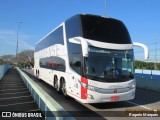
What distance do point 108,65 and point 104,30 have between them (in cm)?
164

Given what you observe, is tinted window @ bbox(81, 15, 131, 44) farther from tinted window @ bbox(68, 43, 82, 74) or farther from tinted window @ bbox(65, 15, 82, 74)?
tinted window @ bbox(68, 43, 82, 74)

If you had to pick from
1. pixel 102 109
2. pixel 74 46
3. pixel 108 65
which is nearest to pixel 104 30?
pixel 74 46

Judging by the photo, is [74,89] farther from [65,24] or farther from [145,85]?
[145,85]

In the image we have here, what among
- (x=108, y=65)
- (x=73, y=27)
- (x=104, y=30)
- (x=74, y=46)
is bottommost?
(x=108, y=65)

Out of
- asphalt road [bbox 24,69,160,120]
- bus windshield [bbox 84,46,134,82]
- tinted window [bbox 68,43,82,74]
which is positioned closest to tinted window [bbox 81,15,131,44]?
bus windshield [bbox 84,46,134,82]

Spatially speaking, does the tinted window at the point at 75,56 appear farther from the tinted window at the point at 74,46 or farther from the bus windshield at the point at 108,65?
the bus windshield at the point at 108,65

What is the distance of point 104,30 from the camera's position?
12.9 metres

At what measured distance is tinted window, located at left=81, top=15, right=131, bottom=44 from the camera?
41.1 ft

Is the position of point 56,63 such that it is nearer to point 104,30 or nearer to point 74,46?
point 74,46

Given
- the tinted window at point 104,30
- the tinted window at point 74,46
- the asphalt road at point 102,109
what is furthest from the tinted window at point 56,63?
the tinted window at point 104,30

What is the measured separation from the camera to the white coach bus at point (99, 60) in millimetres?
11828

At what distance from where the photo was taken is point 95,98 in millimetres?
11789

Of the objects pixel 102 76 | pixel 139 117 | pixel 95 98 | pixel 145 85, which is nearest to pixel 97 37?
pixel 102 76

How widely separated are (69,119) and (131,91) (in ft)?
23.6
